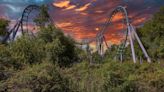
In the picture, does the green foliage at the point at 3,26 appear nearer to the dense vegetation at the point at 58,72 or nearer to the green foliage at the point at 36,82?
the dense vegetation at the point at 58,72

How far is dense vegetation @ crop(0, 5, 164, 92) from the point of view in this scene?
15.4 meters

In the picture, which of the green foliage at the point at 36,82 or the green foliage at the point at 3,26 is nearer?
the green foliage at the point at 36,82

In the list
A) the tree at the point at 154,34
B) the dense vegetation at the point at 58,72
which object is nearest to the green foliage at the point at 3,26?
the dense vegetation at the point at 58,72

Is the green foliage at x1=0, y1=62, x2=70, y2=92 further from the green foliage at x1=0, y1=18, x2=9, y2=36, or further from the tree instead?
the green foliage at x1=0, y1=18, x2=9, y2=36

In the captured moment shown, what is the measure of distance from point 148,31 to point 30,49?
2294 centimetres

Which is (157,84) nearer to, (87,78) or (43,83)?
(87,78)

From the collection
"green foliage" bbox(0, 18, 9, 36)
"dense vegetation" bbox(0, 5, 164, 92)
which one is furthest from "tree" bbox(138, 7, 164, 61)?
"green foliage" bbox(0, 18, 9, 36)

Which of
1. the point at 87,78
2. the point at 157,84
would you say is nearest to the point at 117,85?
the point at 87,78

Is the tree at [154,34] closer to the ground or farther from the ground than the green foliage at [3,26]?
closer to the ground

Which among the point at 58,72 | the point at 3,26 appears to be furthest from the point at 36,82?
the point at 3,26

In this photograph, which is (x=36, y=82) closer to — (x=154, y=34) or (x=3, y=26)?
(x=3, y=26)

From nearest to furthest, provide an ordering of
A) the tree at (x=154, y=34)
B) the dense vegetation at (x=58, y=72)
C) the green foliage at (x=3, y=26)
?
the dense vegetation at (x=58, y=72)
the tree at (x=154, y=34)
the green foliage at (x=3, y=26)

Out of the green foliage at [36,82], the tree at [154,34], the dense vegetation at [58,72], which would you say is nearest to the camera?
the green foliage at [36,82]

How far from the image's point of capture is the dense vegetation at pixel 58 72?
15375 millimetres
